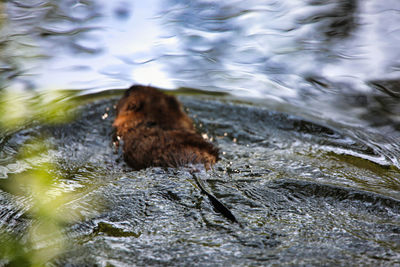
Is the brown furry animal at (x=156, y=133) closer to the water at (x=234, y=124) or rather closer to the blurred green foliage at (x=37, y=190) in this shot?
the water at (x=234, y=124)

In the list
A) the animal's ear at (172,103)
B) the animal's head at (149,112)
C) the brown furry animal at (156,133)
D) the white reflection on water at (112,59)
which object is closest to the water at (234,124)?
the white reflection on water at (112,59)

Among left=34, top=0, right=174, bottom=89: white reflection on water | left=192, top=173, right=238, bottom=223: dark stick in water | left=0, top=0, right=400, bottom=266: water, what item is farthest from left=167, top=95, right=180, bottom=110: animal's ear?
left=192, top=173, right=238, bottom=223: dark stick in water

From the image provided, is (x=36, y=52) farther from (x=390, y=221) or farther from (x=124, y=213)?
(x=390, y=221)

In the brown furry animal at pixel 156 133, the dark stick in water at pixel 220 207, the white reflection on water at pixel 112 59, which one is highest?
the white reflection on water at pixel 112 59

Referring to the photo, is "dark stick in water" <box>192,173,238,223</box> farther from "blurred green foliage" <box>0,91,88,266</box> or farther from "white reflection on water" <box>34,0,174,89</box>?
"white reflection on water" <box>34,0,174,89</box>

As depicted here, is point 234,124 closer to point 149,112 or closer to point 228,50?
point 149,112

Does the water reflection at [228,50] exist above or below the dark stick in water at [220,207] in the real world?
above

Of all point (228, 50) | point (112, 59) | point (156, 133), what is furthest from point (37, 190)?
point (228, 50)
